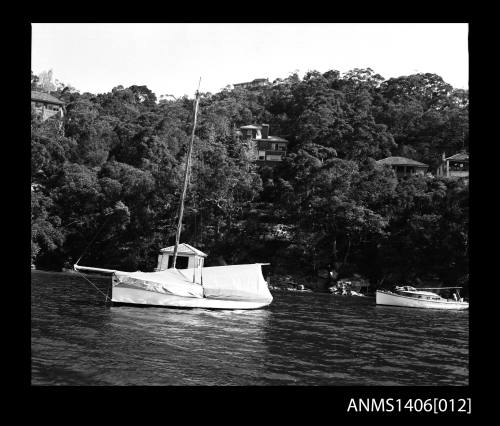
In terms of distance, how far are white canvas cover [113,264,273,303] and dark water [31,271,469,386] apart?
123 cm

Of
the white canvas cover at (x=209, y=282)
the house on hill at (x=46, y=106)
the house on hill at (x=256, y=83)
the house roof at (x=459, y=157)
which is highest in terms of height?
the house on hill at (x=256, y=83)

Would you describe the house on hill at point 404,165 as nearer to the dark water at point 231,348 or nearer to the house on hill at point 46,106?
the dark water at point 231,348

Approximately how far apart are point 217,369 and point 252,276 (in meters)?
15.9

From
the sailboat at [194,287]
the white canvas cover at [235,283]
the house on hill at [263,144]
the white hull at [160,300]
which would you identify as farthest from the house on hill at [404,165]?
the white hull at [160,300]

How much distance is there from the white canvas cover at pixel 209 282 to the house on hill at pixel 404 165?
47.0m

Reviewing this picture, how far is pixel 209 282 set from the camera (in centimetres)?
2850

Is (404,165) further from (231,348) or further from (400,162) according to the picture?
(231,348)

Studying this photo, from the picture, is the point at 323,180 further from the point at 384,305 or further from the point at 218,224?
the point at 384,305

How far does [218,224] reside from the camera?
64000 mm

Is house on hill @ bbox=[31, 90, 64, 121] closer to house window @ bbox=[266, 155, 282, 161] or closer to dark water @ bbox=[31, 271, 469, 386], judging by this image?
house window @ bbox=[266, 155, 282, 161]

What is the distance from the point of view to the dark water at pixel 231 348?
42.1ft

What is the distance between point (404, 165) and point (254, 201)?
2109cm

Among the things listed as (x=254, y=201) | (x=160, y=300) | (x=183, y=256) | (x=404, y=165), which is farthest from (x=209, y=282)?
(x=404, y=165)

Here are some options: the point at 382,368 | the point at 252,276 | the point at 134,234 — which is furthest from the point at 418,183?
the point at 382,368
